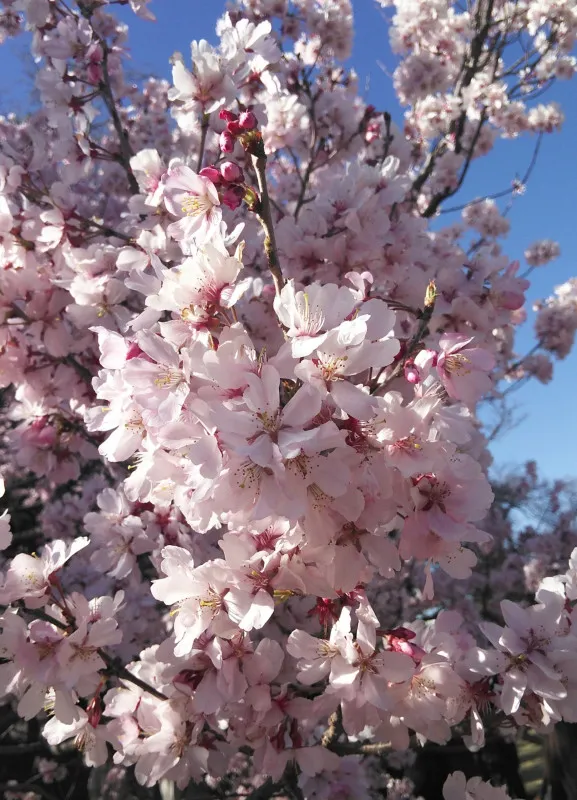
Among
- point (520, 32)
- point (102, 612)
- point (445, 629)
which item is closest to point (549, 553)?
point (520, 32)

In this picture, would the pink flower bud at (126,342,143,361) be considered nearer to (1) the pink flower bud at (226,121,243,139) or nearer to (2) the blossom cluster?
(2) the blossom cluster

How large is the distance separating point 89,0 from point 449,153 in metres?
3.63

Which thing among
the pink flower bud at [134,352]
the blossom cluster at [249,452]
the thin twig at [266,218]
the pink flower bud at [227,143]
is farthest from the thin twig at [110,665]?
the pink flower bud at [227,143]

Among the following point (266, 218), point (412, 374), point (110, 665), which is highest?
point (266, 218)

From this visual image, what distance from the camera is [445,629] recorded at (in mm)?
1756

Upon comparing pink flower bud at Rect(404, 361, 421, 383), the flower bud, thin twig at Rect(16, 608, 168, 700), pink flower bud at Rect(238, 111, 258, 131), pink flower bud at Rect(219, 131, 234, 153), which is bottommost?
thin twig at Rect(16, 608, 168, 700)

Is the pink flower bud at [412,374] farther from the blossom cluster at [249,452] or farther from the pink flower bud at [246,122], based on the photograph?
the pink flower bud at [246,122]

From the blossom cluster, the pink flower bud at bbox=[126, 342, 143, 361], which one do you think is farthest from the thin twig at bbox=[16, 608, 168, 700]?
the pink flower bud at bbox=[126, 342, 143, 361]

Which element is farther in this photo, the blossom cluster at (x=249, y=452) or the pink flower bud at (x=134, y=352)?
the pink flower bud at (x=134, y=352)

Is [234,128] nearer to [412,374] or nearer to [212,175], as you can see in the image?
[212,175]

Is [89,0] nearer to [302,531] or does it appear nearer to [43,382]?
A: [43,382]

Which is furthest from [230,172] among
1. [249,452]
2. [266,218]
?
[249,452]

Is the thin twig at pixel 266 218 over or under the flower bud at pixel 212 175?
under

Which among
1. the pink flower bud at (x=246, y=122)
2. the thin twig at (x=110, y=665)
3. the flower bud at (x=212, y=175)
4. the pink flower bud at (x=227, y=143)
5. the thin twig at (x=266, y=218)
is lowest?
the thin twig at (x=110, y=665)
